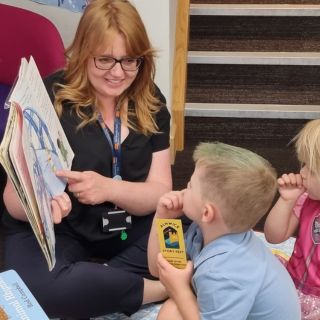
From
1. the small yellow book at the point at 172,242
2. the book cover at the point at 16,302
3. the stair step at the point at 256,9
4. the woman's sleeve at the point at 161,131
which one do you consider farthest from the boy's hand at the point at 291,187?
the stair step at the point at 256,9

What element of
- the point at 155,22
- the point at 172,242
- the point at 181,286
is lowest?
the point at 181,286

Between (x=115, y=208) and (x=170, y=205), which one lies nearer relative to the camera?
(x=170, y=205)

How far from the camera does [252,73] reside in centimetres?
284

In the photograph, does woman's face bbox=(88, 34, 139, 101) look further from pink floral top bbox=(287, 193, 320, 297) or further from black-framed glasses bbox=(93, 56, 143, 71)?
pink floral top bbox=(287, 193, 320, 297)

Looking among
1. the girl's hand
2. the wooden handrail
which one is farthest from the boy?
the wooden handrail

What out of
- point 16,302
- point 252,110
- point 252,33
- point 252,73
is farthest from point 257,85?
point 16,302

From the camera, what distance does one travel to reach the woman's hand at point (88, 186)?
1365 mm

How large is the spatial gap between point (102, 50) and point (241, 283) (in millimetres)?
703

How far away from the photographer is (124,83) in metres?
1.46

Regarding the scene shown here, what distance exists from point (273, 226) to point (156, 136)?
17.8 inches

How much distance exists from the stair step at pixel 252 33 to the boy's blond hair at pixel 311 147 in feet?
5.53

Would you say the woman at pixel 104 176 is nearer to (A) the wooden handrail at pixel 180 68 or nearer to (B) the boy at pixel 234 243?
(B) the boy at pixel 234 243

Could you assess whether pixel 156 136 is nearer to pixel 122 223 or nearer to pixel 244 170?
pixel 122 223

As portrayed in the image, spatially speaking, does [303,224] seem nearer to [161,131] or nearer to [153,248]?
[153,248]
